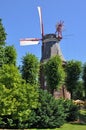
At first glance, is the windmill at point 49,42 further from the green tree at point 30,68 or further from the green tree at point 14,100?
the green tree at point 14,100

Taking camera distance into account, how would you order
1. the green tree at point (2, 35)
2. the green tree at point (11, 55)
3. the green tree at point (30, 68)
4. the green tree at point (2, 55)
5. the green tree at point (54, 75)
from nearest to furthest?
the green tree at point (2, 55), the green tree at point (2, 35), the green tree at point (11, 55), the green tree at point (30, 68), the green tree at point (54, 75)

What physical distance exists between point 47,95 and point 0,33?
16.1 m

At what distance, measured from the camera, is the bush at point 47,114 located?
4588 cm

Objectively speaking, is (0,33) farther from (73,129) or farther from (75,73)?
(73,129)

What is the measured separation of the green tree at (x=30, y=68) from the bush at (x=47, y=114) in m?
13.9

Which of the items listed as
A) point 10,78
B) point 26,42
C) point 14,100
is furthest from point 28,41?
point 14,100

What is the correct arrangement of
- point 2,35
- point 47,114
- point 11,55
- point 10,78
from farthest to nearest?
1. point 11,55
2. point 2,35
3. point 47,114
4. point 10,78

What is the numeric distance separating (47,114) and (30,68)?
17403 mm

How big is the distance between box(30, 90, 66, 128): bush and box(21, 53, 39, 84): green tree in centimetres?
1395

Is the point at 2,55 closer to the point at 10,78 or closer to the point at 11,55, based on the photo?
the point at 11,55

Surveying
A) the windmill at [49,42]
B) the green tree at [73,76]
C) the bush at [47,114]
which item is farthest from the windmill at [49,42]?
the bush at [47,114]

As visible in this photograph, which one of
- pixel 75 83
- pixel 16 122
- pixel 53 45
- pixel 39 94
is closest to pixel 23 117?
pixel 16 122

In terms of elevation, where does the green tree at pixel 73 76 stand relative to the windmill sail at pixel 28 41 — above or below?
below

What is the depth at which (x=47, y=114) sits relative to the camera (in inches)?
1836
